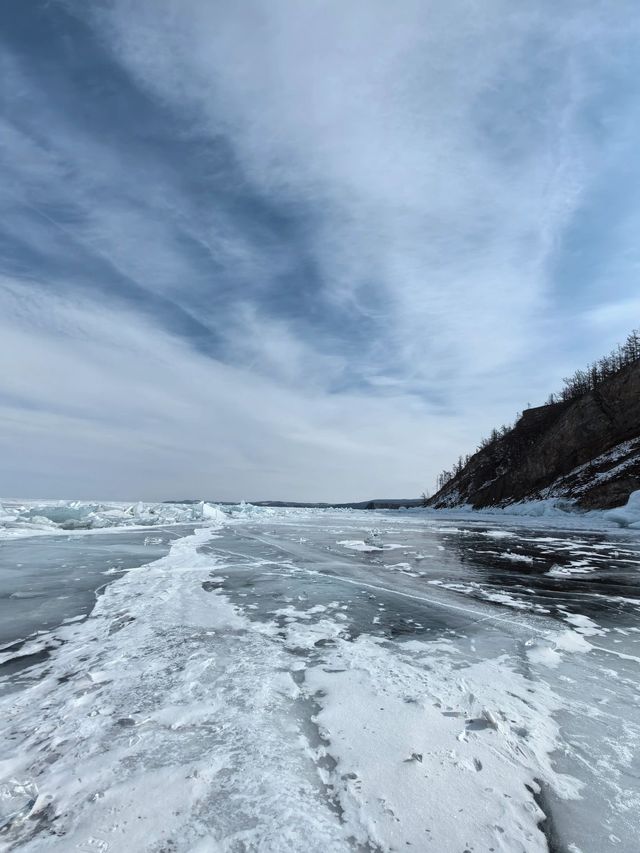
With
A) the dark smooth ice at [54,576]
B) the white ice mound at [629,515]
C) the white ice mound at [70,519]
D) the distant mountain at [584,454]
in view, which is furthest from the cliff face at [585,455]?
the dark smooth ice at [54,576]

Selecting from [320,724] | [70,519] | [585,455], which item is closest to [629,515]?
[585,455]

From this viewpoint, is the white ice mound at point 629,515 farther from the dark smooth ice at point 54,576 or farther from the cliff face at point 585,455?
the dark smooth ice at point 54,576

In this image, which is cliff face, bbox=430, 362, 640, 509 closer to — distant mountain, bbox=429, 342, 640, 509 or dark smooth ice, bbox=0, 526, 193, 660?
distant mountain, bbox=429, 342, 640, 509

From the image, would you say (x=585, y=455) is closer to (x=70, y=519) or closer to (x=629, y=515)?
(x=629, y=515)

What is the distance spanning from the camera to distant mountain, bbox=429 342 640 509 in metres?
31.2

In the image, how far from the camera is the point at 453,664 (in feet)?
12.7

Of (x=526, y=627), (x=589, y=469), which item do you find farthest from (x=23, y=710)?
(x=589, y=469)

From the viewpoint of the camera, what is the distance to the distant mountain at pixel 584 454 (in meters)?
31.2

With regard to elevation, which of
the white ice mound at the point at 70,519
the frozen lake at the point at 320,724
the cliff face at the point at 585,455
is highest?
the cliff face at the point at 585,455

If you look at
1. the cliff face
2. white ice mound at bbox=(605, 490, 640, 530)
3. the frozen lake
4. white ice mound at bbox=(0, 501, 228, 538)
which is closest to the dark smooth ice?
the frozen lake

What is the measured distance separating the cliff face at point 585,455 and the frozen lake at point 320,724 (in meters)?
29.8

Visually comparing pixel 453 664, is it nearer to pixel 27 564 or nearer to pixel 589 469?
pixel 27 564

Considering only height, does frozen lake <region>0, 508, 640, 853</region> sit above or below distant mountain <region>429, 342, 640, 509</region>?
below

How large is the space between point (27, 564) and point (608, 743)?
Result: 11.4 m
